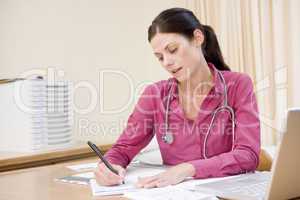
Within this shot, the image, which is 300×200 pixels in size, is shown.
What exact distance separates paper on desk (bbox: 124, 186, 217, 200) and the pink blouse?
24 centimetres

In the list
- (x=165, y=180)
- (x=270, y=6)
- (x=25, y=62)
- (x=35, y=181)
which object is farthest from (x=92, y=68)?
(x=165, y=180)

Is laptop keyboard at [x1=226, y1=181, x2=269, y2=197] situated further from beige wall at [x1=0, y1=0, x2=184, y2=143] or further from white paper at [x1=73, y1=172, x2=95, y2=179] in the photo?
beige wall at [x1=0, y1=0, x2=184, y2=143]

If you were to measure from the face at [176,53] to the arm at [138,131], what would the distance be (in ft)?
0.56

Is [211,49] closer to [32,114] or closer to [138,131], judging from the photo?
[138,131]

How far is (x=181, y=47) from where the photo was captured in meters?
1.49

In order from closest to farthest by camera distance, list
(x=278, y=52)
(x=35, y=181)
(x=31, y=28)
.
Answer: (x=35, y=181)
(x=278, y=52)
(x=31, y=28)

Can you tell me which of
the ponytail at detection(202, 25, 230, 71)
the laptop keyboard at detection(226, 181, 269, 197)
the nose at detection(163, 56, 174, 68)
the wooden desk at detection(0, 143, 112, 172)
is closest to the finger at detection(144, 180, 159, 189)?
the laptop keyboard at detection(226, 181, 269, 197)

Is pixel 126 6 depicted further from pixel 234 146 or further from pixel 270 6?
pixel 234 146

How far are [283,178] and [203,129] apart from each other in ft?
2.05

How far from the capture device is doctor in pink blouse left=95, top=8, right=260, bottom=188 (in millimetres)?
1452

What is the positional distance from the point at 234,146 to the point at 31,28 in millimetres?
1733

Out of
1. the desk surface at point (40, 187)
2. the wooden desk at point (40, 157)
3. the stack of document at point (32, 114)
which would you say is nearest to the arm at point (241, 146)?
the desk surface at point (40, 187)

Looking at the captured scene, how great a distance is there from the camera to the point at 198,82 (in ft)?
5.25

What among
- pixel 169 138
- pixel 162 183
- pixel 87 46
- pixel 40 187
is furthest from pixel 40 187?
pixel 87 46
